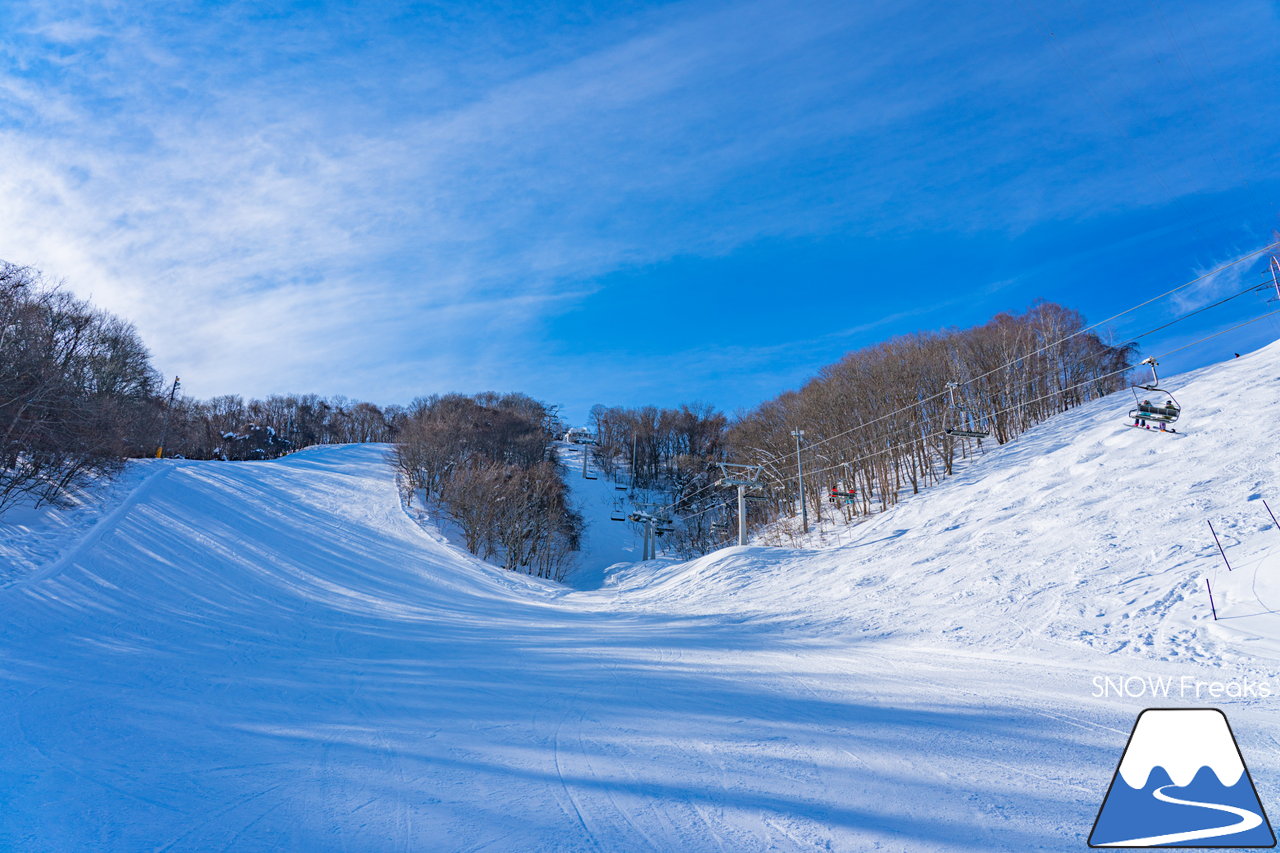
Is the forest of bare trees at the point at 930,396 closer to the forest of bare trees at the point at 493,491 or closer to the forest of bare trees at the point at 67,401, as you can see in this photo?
the forest of bare trees at the point at 493,491

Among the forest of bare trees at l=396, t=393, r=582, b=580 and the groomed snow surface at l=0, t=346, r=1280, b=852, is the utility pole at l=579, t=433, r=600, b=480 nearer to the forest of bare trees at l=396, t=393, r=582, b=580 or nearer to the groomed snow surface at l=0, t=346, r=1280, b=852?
the forest of bare trees at l=396, t=393, r=582, b=580

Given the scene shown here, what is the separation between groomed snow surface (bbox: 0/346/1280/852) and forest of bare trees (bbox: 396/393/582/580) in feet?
38.4

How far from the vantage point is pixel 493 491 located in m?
36.1

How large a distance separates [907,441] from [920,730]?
32.5 metres

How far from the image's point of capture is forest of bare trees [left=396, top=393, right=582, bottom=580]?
35.9 meters

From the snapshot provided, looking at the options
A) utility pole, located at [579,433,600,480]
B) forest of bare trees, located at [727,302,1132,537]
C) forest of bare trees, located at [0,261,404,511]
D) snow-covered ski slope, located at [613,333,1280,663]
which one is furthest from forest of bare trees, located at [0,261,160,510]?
utility pole, located at [579,433,600,480]

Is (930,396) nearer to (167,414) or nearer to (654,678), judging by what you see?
(654,678)

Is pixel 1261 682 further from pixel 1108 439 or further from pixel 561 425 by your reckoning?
pixel 561 425

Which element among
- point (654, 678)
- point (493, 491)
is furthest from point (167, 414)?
point (654, 678)

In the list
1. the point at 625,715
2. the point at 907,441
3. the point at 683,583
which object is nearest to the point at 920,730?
the point at 625,715

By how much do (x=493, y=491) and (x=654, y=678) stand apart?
28.5 metres

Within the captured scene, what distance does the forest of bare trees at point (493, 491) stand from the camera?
3588 centimetres

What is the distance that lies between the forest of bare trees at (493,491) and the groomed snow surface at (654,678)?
11.7 metres

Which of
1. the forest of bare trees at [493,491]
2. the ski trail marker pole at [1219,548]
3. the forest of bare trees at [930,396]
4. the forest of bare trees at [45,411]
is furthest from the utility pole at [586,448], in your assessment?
the ski trail marker pole at [1219,548]
